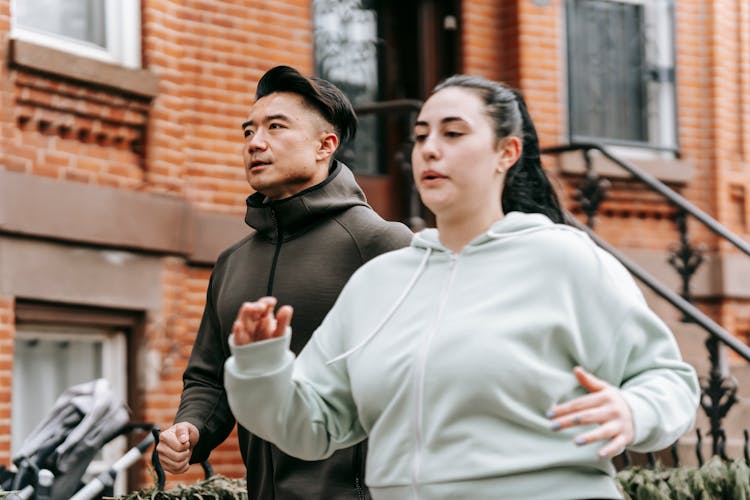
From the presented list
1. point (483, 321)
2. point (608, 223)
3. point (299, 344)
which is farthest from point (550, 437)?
point (608, 223)

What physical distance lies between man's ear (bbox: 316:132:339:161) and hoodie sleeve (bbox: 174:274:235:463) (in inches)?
20.1

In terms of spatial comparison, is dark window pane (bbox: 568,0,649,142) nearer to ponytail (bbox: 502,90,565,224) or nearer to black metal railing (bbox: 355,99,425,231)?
black metal railing (bbox: 355,99,425,231)

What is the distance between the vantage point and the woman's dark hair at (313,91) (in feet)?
14.2

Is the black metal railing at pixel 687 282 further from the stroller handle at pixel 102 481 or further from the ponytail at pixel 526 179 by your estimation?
the ponytail at pixel 526 179

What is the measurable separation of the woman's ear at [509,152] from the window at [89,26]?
579 cm

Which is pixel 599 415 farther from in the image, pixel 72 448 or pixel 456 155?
pixel 72 448

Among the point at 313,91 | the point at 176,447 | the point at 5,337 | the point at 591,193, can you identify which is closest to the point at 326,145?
the point at 313,91

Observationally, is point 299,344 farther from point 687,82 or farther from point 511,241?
point 687,82

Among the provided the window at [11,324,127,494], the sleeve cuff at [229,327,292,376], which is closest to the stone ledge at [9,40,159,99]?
the window at [11,324,127,494]

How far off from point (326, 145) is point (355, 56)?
6462mm

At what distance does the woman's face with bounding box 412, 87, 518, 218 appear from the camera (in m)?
3.11

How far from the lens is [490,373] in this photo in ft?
9.68

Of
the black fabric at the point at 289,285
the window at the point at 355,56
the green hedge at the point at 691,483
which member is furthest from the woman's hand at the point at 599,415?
the window at the point at 355,56

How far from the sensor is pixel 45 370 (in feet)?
28.5
